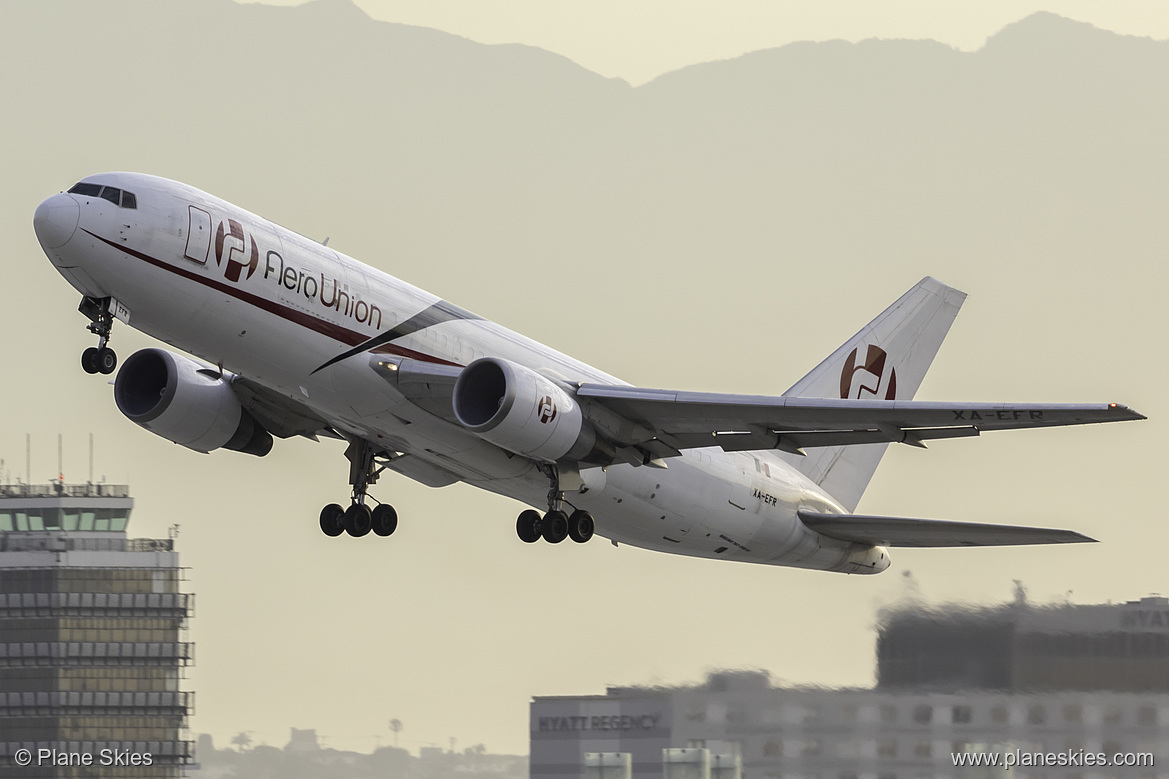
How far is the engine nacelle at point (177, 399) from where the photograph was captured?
27.2 metres

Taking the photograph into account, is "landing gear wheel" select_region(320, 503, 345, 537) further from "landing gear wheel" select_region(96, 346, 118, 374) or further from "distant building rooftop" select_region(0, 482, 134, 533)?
"distant building rooftop" select_region(0, 482, 134, 533)

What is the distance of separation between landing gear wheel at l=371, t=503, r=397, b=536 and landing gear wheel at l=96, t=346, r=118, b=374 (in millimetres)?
7259

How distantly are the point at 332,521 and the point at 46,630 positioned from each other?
231 ft

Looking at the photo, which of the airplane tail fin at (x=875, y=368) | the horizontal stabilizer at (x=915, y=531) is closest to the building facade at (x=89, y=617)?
the airplane tail fin at (x=875, y=368)

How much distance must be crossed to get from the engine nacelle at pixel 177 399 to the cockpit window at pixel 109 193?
5.15 metres

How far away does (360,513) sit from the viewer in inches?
1130

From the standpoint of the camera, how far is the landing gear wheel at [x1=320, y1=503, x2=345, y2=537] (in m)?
28.8

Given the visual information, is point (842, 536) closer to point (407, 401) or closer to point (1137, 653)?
point (1137, 653)

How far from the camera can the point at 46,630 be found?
305 ft

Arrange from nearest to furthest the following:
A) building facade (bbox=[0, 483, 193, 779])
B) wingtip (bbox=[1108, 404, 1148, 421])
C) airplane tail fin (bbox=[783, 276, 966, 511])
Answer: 1. wingtip (bbox=[1108, 404, 1148, 421])
2. airplane tail fin (bbox=[783, 276, 966, 511])
3. building facade (bbox=[0, 483, 193, 779])

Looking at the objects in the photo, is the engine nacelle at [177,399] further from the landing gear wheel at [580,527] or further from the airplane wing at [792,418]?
the airplane wing at [792,418]

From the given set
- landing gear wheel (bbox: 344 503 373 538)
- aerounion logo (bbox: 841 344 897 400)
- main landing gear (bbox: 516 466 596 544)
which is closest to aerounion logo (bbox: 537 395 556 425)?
main landing gear (bbox: 516 466 596 544)

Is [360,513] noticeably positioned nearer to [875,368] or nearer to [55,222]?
[55,222]

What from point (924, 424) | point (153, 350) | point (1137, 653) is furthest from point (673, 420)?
point (1137, 653)
